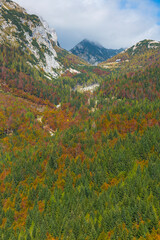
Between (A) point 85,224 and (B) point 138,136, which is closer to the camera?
(A) point 85,224

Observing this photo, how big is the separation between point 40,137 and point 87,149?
56837 millimetres

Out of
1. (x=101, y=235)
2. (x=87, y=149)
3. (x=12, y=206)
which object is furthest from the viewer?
(x=87, y=149)

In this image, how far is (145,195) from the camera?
190 feet

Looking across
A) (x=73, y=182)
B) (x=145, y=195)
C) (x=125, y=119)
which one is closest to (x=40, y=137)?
(x=73, y=182)

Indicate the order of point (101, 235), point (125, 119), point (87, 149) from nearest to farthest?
1. point (101, 235)
2. point (87, 149)
3. point (125, 119)

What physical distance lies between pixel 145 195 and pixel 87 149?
2097 inches

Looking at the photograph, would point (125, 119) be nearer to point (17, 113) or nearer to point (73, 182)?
point (73, 182)

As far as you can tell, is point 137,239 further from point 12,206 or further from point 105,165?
point 12,206

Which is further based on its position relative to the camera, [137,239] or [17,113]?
[17,113]

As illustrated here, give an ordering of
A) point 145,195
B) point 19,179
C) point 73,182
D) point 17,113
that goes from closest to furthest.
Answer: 1. point 145,195
2. point 73,182
3. point 19,179
4. point 17,113

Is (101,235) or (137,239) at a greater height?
(137,239)

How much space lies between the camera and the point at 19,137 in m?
138

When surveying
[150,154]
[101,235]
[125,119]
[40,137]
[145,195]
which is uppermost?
[125,119]

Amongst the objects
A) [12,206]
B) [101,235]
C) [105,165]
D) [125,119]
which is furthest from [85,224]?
[125,119]
